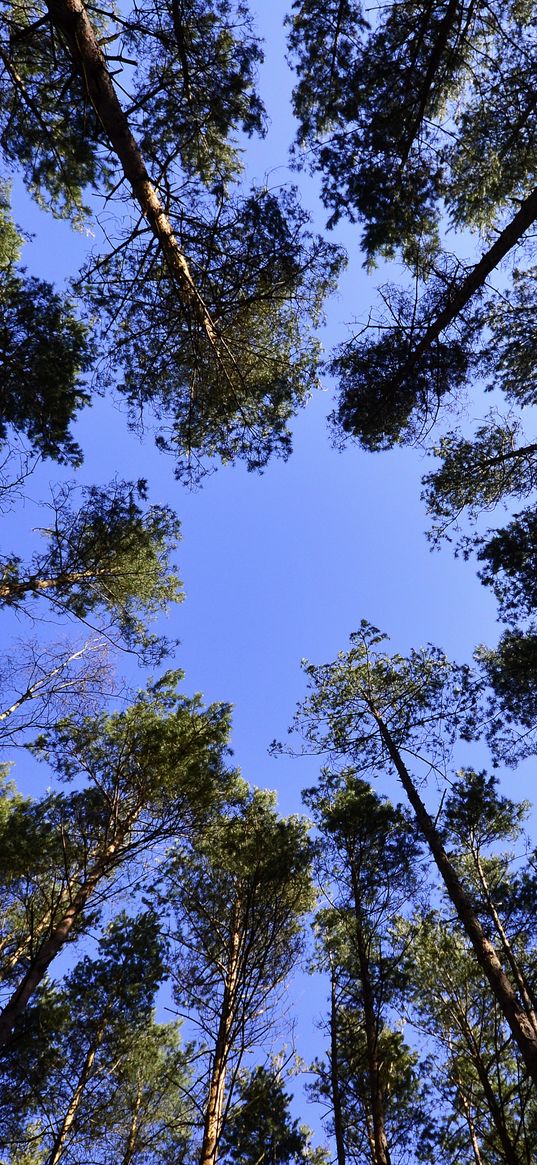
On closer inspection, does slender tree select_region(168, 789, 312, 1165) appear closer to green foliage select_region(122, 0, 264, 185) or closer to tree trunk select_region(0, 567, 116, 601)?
tree trunk select_region(0, 567, 116, 601)

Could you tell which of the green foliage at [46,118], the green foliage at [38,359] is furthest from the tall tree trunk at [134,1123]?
the green foliage at [46,118]

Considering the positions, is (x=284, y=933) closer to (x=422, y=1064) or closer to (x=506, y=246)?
(x=422, y=1064)

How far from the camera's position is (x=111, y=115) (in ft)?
19.0

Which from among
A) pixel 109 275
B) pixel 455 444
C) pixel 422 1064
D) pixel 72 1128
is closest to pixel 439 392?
pixel 455 444

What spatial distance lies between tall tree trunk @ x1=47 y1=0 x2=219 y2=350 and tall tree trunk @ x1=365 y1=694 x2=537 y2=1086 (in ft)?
23.5

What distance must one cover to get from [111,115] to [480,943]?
31.0 feet

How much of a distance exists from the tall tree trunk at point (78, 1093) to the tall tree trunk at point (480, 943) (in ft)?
16.3

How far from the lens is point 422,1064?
8.36 meters

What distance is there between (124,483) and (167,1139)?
37.1ft

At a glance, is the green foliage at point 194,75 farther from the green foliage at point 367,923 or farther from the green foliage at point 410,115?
the green foliage at point 367,923

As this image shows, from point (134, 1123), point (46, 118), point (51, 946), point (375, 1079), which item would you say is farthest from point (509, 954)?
point (46, 118)

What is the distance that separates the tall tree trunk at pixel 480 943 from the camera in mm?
5523

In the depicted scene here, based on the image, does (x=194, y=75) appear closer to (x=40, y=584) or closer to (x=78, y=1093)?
(x=40, y=584)

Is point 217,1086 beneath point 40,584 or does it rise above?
beneath
